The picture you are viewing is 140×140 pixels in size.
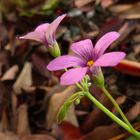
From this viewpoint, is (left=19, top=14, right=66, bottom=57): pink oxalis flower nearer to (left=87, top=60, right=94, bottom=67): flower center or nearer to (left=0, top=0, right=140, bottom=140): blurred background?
(left=87, top=60, right=94, bottom=67): flower center

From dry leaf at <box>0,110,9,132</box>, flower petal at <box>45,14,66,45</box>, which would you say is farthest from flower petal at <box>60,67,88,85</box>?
dry leaf at <box>0,110,9,132</box>

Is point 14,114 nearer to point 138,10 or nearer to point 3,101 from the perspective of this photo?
point 3,101

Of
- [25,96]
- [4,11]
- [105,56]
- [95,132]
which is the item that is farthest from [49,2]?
[105,56]

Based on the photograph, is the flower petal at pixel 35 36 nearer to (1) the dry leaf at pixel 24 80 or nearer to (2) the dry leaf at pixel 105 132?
(2) the dry leaf at pixel 105 132

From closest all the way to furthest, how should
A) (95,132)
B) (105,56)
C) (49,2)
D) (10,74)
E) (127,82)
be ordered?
(105,56) < (95,132) < (127,82) < (10,74) < (49,2)

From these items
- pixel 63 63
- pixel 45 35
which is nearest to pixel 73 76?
pixel 63 63

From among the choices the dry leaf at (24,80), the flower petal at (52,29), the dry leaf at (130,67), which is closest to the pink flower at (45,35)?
the flower petal at (52,29)

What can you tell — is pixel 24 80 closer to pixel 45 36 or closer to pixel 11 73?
pixel 11 73
